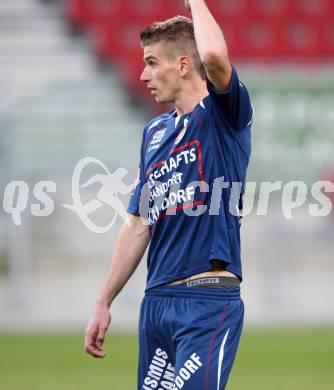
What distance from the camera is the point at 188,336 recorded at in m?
4.02

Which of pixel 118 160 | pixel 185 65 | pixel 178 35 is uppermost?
pixel 118 160

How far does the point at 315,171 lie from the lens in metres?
13.0

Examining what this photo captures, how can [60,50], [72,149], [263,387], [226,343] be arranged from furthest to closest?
[60,50]
[72,149]
[263,387]
[226,343]

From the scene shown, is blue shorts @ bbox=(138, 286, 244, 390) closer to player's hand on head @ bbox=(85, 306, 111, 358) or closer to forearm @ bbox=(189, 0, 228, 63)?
player's hand on head @ bbox=(85, 306, 111, 358)

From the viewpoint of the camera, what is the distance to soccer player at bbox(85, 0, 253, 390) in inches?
158

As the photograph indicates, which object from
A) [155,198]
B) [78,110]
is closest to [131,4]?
[78,110]

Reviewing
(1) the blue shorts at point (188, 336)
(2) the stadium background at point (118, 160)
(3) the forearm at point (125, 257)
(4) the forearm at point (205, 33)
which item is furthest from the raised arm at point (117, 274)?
(2) the stadium background at point (118, 160)

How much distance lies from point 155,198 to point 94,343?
2.15 feet

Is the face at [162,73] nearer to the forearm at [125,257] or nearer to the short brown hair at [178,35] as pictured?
the short brown hair at [178,35]

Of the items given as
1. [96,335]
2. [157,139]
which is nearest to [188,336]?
[96,335]

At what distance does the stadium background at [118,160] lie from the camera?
422 inches

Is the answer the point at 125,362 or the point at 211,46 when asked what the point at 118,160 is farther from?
the point at 211,46

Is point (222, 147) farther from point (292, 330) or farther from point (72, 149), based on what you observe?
point (72, 149)

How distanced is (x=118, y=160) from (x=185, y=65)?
427 inches
